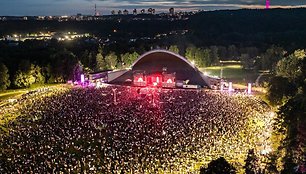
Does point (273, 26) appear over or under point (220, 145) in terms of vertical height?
over

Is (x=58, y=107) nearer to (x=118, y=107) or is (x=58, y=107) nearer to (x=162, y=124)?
(x=118, y=107)

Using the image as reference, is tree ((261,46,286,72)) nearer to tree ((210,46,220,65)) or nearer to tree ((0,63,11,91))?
tree ((210,46,220,65))

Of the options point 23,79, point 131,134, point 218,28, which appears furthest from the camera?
point 218,28

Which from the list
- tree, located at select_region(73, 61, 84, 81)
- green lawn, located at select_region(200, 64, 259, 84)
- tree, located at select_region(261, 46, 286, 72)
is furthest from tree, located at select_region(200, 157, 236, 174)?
tree, located at select_region(261, 46, 286, 72)

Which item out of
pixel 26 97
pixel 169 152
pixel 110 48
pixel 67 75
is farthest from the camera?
pixel 110 48

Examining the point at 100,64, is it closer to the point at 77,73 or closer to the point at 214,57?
the point at 77,73

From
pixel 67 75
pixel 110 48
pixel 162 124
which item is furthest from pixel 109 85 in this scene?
pixel 110 48

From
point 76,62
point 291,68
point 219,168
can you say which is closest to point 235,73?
point 291,68
